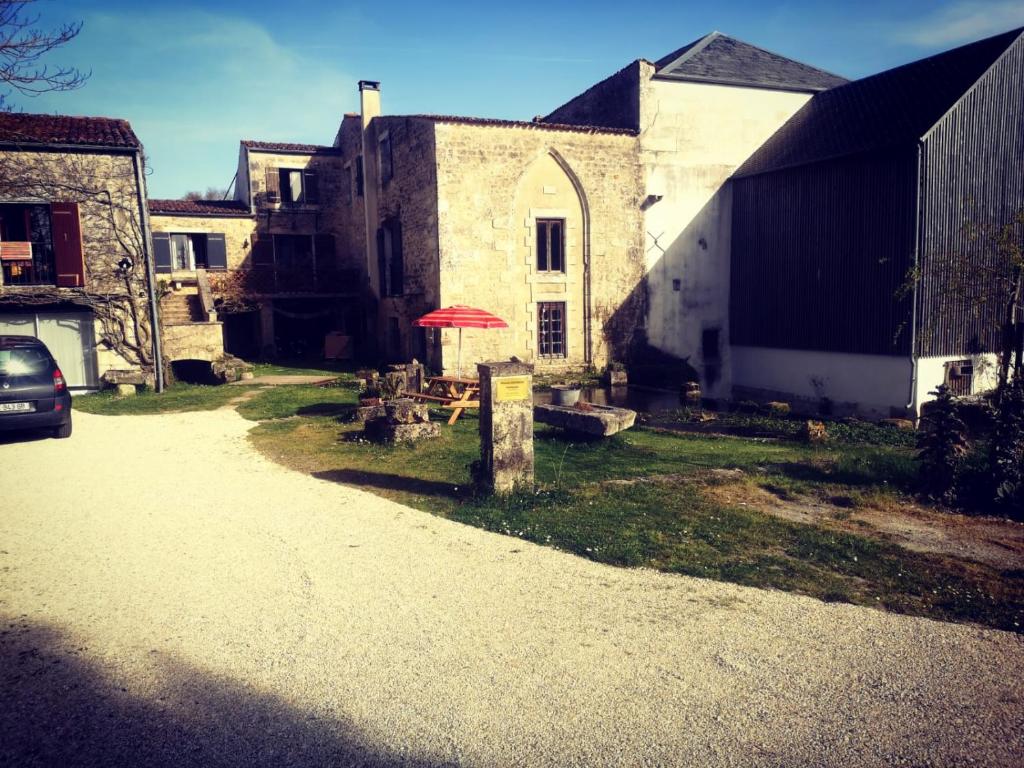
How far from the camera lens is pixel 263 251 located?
27.1 metres

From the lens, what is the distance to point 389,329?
893 inches

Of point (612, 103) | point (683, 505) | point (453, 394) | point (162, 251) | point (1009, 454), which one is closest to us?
point (683, 505)

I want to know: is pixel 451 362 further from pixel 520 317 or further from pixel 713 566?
pixel 713 566

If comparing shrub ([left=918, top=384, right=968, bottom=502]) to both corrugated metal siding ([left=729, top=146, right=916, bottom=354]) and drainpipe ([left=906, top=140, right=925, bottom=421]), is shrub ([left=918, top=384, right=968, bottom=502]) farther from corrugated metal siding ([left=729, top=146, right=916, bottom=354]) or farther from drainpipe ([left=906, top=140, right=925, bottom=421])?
drainpipe ([left=906, top=140, right=925, bottom=421])

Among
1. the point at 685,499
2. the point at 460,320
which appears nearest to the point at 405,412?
the point at 460,320

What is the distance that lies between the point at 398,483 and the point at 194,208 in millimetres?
21828

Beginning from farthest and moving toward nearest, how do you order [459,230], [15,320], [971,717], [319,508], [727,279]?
[727,279] < [459,230] < [15,320] < [319,508] < [971,717]

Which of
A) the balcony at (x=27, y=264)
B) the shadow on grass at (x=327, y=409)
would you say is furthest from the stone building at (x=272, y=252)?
the shadow on grass at (x=327, y=409)

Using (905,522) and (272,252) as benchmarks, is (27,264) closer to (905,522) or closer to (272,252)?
(272,252)

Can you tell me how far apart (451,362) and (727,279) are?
378 inches

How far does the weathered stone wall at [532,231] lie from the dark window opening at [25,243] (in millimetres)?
9703

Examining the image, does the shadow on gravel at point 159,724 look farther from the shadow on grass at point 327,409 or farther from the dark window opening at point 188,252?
the dark window opening at point 188,252

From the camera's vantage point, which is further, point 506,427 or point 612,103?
point 612,103

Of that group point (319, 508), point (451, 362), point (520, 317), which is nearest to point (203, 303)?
point (451, 362)
